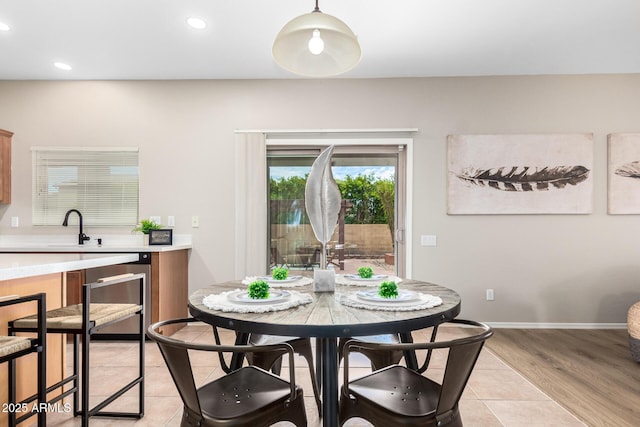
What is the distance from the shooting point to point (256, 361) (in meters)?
1.94

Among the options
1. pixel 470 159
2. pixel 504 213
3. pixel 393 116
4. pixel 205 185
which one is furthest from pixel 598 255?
pixel 205 185

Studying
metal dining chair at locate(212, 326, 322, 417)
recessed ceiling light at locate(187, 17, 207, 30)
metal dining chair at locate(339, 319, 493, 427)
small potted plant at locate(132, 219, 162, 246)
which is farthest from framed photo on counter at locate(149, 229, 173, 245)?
metal dining chair at locate(339, 319, 493, 427)

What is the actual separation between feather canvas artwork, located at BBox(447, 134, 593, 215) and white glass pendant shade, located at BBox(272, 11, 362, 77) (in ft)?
7.81

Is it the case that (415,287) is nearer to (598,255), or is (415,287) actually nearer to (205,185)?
(205,185)

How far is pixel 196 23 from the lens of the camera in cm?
296

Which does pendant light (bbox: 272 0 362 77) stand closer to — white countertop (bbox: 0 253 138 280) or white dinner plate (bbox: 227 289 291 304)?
white dinner plate (bbox: 227 289 291 304)

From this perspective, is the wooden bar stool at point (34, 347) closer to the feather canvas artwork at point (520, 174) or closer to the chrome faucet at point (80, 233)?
the chrome faucet at point (80, 233)

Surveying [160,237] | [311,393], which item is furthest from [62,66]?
[311,393]

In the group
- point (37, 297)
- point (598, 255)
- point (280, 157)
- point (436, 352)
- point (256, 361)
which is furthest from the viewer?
point (280, 157)

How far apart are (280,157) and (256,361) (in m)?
2.62

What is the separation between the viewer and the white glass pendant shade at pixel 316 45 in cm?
165

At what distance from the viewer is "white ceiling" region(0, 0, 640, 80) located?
2.74 meters

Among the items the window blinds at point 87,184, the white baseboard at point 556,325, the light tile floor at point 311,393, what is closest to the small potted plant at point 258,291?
the light tile floor at point 311,393

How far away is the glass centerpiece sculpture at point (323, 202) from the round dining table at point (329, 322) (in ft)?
0.67
